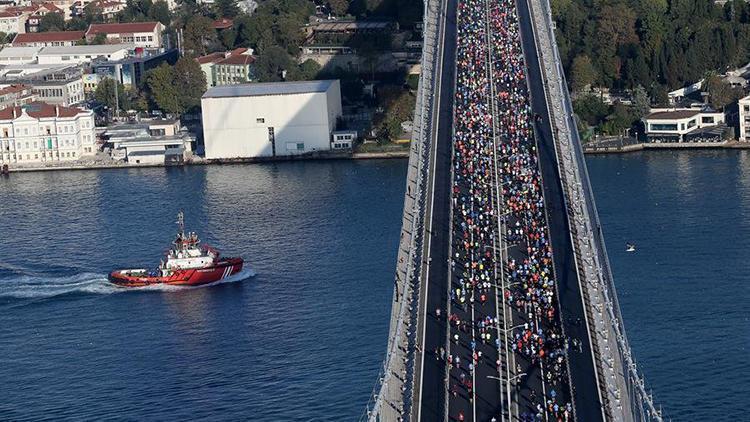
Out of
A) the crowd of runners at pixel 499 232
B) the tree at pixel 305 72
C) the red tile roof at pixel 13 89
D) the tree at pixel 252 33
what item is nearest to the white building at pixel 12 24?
the tree at pixel 252 33

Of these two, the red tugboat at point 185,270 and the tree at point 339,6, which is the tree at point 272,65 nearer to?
the tree at point 339,6

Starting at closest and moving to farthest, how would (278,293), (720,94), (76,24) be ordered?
(278,293) → (720,94) → (76,24)

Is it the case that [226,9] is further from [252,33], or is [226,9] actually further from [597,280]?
[597,280]

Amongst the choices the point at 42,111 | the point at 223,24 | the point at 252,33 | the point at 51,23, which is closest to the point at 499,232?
the point at 42,111

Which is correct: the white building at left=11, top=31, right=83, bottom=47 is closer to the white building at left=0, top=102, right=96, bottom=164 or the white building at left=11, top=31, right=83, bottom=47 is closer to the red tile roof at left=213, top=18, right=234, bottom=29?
the red tile roof at left=213, top=18, right=234, bottom=29

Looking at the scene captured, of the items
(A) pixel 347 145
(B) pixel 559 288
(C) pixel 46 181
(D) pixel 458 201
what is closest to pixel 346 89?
(A) pixel 347 145

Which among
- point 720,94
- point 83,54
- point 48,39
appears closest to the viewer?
point 720,94

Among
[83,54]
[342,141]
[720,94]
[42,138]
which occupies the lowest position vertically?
[342,141]

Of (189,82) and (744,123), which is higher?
(189,82)
